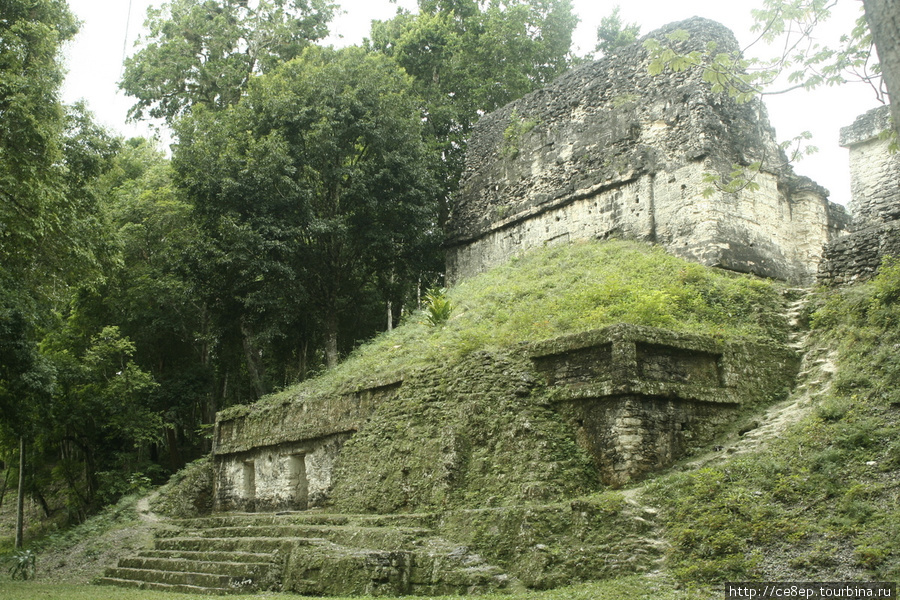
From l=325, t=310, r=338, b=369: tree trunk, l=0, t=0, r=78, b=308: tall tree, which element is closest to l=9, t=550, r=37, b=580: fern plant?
l=0, t=0, r=78, b=308: tall tree

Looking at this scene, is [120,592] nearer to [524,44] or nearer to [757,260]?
[757,260]

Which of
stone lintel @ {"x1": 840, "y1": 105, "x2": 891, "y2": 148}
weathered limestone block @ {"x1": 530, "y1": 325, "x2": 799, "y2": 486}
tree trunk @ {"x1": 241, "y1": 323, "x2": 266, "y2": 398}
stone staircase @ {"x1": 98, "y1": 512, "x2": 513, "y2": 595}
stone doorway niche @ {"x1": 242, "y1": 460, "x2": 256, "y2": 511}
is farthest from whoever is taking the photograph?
tree trunk @ {"x1": 241, "y1": 323, "x2": 266, "y2": 398}

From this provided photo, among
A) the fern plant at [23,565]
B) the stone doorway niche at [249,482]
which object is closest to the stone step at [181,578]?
the fern plant at [23,565]

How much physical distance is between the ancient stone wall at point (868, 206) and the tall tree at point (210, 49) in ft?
51.8

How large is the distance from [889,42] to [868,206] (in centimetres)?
Answer: 1164

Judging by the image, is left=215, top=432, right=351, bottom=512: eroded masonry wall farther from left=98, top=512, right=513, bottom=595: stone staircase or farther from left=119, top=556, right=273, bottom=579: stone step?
left=119, top=556, right=273, bottom=579: stone step

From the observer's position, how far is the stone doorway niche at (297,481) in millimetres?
13492

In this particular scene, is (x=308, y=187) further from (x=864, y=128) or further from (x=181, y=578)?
(x=864, y=128)

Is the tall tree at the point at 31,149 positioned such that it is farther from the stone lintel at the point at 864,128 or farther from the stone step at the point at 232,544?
the stone lintel at the point at 864,128

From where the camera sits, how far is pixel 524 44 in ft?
83.3

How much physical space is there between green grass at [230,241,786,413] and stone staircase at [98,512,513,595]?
279 centimetres

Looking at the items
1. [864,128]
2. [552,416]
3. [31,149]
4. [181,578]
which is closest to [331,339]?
[31,149]

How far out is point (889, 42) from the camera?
4.84 m

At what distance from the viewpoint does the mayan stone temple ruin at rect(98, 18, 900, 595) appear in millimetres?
8375
